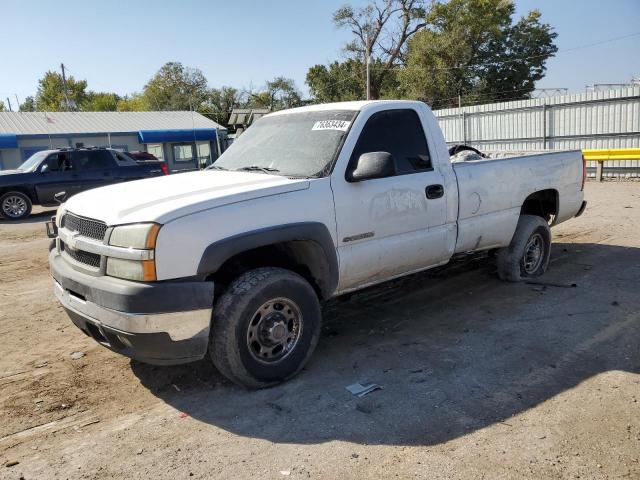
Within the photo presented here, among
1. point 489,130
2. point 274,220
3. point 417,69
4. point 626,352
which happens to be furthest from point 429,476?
point 417,69

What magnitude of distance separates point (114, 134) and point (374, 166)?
3176 centimetres

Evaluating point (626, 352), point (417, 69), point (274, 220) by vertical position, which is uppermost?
point (417, 69)

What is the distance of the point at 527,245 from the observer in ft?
19.2

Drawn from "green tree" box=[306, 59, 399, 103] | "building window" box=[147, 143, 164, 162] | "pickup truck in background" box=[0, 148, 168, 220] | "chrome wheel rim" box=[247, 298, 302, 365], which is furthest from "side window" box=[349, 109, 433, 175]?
"green tree" box=[306, 59, 399, 103]

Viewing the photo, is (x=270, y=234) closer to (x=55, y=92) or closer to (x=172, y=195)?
(x=172, y=195)

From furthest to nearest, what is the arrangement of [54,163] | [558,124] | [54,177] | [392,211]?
[558,124], [54,163], [54,177], [392,211]

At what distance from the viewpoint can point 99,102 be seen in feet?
268

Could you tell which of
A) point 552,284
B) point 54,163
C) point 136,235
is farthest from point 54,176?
point 552,284

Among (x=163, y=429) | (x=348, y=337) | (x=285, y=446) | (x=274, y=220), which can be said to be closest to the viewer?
(x=285, y=446)

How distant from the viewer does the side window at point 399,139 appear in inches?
168

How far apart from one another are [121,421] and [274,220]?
1.64m

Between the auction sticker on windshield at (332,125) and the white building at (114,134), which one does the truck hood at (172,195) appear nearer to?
the auction sticker on windshield at (332,125)

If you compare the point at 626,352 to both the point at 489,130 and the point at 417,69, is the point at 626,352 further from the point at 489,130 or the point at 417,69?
the point at 417,69

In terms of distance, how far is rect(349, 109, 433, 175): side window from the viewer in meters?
4.27
